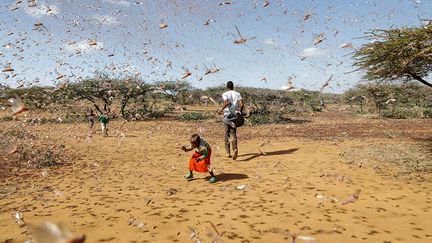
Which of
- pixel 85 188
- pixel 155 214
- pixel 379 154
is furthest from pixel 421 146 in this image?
pixel 85 188

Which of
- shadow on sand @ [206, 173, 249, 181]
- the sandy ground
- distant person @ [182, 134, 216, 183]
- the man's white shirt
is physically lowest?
the sandy ground

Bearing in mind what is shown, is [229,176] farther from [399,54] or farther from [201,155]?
[399,54]

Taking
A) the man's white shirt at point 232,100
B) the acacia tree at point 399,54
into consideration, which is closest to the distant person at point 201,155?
the man's white shirt at point 232,100

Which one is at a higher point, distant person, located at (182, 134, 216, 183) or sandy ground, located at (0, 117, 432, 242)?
distant person, located at (182, 134, 216, 183)

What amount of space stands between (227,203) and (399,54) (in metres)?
6.01

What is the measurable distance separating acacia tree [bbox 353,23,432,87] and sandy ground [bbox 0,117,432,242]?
3.37 metres

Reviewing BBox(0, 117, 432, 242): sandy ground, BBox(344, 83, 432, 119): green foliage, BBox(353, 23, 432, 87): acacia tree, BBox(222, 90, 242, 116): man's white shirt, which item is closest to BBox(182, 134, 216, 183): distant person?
BBox(0, 117, 432, 242): sandy ground

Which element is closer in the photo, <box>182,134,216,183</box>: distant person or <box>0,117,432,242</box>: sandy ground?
<box>0,117,432,242</box>: sandy ground

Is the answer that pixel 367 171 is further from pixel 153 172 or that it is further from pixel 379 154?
pixel 153 172

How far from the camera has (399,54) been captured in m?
8.29

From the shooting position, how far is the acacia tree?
25.8ft

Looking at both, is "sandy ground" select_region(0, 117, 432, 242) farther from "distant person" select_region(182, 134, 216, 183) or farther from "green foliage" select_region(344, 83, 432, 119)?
"green foliage" select_region(344, 83, 432, 119)

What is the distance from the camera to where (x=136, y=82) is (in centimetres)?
3850

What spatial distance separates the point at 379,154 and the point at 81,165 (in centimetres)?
1014
